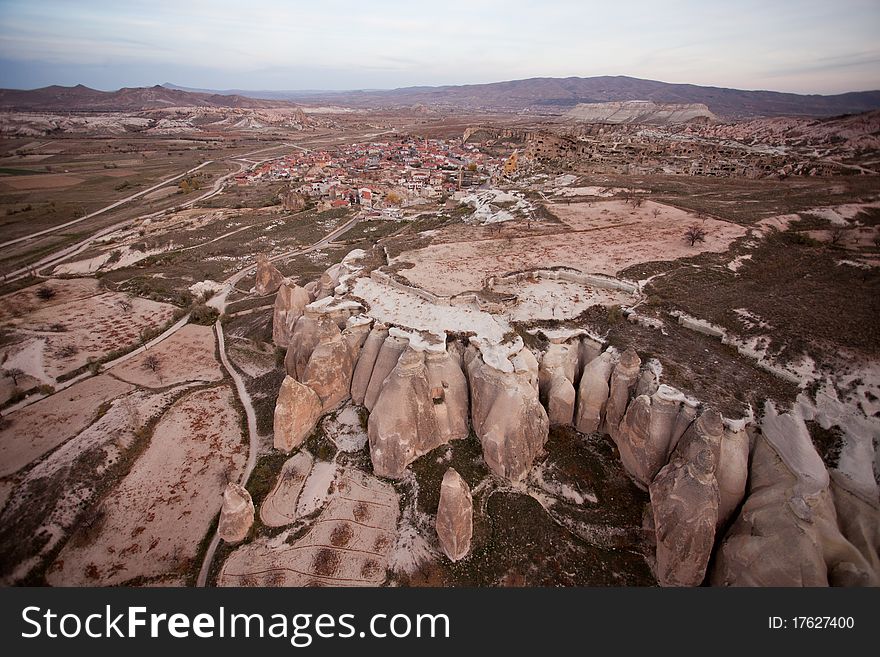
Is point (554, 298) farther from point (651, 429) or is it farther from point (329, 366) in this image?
point (329, 366)

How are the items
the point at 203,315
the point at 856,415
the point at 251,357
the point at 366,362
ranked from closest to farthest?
the point at 856,415 → the point at 366,362 → the point at 251,357 → the point at 203,315

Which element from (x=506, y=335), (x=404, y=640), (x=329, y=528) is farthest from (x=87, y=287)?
(x=404, y=640)

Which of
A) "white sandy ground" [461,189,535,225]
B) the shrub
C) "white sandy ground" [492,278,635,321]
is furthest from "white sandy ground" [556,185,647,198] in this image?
the shrub

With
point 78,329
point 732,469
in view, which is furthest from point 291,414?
point 78,329

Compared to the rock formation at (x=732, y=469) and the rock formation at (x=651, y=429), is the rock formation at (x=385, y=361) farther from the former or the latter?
the rock formation at (x=732, y=469)

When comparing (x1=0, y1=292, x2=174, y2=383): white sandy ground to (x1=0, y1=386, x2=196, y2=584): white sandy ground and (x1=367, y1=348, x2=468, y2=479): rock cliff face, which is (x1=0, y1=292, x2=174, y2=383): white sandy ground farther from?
(x1=367, y1=348, x2=468, y2=479): rock cliff face

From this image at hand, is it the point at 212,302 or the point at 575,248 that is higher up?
the point at 575,248
